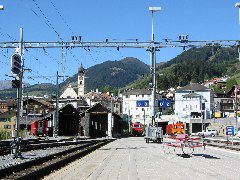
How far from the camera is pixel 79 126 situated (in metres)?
87.2

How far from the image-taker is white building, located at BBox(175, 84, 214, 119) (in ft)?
436

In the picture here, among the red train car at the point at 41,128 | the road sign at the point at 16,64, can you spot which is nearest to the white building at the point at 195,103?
the red train car at the point at 41,128

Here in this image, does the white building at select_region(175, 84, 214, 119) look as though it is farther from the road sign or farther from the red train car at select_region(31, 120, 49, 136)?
the road sign

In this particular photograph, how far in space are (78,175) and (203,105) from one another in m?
130

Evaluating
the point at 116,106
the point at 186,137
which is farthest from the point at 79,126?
the point at 116,106

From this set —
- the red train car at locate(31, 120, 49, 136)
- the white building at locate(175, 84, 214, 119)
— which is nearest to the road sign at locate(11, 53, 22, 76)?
the red train car at locate(31, 120, 49, 136)

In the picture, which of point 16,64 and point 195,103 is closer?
point 16,64

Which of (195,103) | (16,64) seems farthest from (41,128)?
(195,103)

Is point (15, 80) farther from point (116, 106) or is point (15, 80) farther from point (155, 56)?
point (116, 106)

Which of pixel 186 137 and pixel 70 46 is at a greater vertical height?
pixel 70 46

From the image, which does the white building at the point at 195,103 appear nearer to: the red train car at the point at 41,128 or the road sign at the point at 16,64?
the red train car at the point at 41,128

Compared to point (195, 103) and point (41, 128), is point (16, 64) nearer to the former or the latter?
point (41, 128)

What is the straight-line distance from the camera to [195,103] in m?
136

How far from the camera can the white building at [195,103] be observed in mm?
132875
